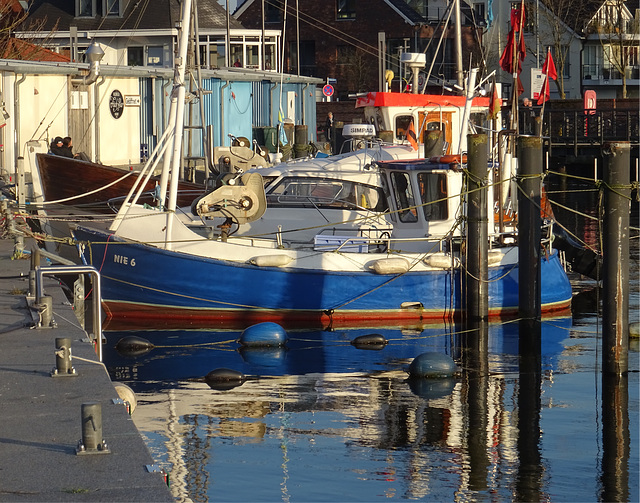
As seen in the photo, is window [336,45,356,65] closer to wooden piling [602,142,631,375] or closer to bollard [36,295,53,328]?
wooden piling [602,142,631,375]

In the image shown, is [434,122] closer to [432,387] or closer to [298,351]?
[298,351]

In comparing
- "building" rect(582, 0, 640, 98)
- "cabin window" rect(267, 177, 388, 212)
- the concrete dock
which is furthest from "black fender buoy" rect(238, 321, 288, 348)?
"building" rect(582, 0, 640, 98)

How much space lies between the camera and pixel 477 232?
16.0 meters

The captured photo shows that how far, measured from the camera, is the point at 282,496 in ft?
30.6

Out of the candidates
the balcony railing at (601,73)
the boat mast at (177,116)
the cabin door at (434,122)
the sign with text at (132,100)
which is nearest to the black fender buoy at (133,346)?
the boat mast at (177,116)

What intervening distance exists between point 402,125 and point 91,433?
14.5 meters

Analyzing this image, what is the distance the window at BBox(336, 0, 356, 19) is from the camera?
63.4 metres

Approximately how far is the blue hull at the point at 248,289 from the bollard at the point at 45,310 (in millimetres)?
5117

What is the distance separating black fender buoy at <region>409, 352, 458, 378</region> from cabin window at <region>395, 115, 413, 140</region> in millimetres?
7897

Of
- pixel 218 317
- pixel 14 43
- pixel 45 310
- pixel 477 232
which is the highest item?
pixel 14 43

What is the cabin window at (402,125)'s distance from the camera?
20750 millimetres

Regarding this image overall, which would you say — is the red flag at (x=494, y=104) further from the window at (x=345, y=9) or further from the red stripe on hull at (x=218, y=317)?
the window at (x=345, y=9)

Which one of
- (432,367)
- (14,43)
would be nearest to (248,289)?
(432,367)

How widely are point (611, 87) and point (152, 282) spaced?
55932mm
